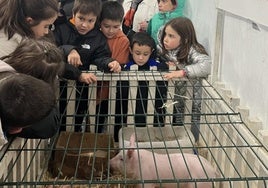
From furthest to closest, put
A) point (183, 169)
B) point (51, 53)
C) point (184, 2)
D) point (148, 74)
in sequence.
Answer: point (184, 2), point (148, 74), point (183, 169), point (51, 53)

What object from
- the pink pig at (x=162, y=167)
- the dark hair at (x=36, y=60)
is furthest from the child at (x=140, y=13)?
the dark hair at (x=36, y=60)

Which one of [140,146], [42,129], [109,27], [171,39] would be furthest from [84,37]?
[42,129]

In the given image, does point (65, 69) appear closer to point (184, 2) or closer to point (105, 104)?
point (105, 104)

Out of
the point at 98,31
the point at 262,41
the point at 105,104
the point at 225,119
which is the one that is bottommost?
the point at 105,104

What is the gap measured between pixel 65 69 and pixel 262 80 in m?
0.96

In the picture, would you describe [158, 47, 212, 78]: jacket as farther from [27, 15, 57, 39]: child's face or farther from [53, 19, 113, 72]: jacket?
[27, 15, 57, 39]: child's face

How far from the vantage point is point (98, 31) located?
260 cm

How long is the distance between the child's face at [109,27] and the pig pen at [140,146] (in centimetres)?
36

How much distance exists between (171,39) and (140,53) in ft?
0.60

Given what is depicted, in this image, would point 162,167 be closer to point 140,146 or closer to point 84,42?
point 140,146

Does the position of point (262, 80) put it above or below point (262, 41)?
below

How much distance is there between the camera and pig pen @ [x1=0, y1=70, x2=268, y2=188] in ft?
4.90

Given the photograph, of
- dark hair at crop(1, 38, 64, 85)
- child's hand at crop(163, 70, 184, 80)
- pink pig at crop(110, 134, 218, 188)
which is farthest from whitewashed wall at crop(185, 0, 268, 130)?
dark hair at crop(1, 38, 64, 85)

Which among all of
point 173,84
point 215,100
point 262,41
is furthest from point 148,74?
point 262,41
